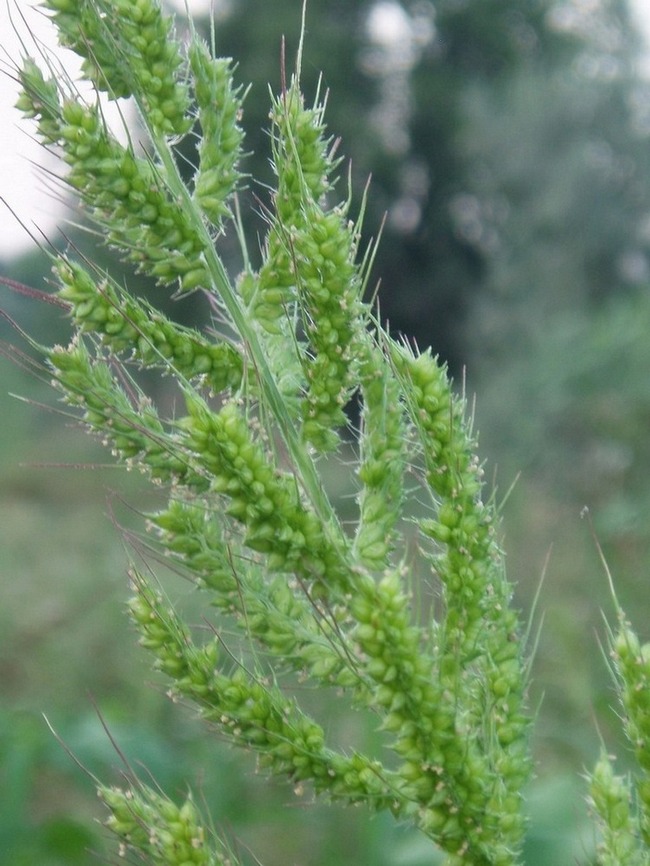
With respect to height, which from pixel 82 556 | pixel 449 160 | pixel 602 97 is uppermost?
pixel 602 97

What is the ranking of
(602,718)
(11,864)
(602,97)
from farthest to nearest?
1. (602,97)
2. (602,718)
3. (11,864)

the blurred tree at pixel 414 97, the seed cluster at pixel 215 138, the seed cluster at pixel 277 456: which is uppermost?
the seed cluster at pixel 215 138

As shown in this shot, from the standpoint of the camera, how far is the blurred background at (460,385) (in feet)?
14.7

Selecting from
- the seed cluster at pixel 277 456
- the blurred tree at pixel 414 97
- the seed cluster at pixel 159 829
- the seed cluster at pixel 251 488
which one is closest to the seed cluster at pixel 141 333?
the seed cluster at pixel 277 456

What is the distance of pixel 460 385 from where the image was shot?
A: 12953 millimetres

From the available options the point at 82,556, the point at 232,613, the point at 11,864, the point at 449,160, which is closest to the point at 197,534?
the point at 232,613

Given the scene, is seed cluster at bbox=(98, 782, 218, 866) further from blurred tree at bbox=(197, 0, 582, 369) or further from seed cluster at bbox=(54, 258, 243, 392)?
blurred tree at bbox=(197, 0, 582, 369)

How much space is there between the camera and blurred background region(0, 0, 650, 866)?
14.7ft

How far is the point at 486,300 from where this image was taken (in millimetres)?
25359

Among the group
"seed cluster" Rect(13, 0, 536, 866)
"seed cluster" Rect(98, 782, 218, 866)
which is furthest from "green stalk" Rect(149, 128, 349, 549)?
"seed cluster" Rect(98, 782, 218, 866)

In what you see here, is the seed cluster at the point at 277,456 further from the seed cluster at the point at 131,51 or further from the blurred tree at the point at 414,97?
the blurred tree at the point at 414,97

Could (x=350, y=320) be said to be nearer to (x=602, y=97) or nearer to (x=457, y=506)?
(x=457, y=506)

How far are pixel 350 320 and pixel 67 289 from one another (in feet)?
1.18

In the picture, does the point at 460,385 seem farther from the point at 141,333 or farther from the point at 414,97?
the point at 414,97
